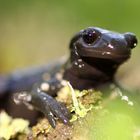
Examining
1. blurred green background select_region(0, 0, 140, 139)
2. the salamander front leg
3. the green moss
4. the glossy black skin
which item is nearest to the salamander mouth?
the glossy black skin

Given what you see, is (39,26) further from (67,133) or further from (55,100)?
(67,133)

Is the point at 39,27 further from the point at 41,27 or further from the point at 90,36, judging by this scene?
the point at 90,36

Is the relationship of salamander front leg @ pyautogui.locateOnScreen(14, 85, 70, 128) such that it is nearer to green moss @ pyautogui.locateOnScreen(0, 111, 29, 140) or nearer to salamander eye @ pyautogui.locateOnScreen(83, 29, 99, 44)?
green moss @ pyautogui.locateOnScreen(0, 111, 29, 140)

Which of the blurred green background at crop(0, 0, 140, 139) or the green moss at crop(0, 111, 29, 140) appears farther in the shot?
the blurred green background at crop(0, 0, 140, 139)

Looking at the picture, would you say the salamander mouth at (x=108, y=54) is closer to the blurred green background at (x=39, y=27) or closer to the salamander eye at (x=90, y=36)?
the salamander eye at (x=90, y=36)

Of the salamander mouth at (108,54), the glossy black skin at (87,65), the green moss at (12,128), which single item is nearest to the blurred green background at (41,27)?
the glossy black skin at (87,65)

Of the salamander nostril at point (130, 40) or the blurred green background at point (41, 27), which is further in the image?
the blurred green background at point (41, 27)

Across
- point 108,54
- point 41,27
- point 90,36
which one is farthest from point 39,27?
point 108,54
